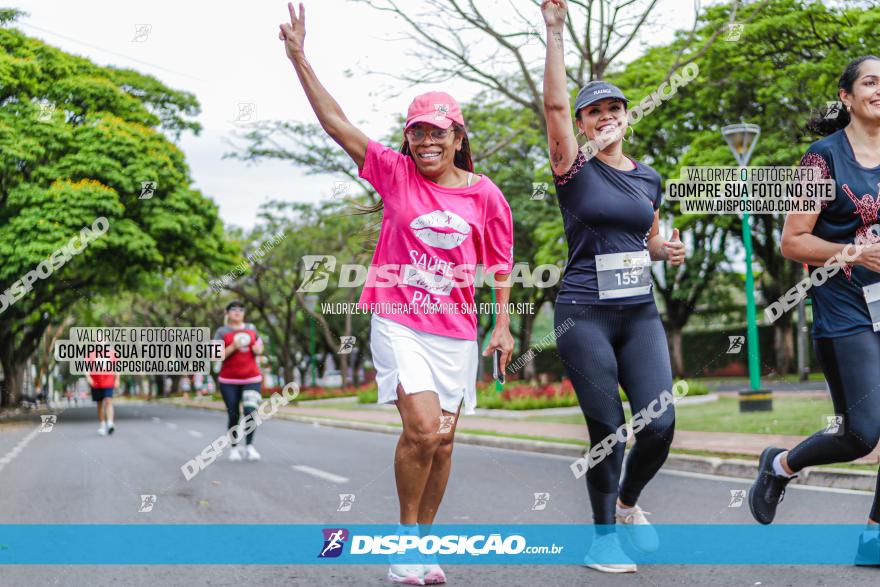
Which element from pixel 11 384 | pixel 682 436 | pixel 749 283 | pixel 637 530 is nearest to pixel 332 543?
pixel 637 530

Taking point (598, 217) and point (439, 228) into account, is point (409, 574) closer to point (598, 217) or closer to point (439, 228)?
point (439, 228)

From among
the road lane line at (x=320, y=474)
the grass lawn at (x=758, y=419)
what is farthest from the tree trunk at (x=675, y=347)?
the road lane line at (x=320, y=474)

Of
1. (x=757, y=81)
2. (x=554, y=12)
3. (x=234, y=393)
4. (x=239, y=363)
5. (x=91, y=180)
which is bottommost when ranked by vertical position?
(x=234, y=393)

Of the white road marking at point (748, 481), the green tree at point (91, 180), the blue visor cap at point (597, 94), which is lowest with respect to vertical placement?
the white road marking at point (748, 481)

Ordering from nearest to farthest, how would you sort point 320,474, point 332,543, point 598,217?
1. point 598,217
2. point 332,543
3. point 320,474

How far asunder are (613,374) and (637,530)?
0.78 m

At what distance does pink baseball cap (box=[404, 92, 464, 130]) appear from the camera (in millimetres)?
3561

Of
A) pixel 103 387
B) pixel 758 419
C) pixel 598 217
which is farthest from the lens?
pixel 103 387

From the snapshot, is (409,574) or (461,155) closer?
(409,574)

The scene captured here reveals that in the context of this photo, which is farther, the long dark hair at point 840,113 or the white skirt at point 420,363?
the long dark hair at point 840,113

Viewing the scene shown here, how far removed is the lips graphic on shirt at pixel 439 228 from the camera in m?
3.59

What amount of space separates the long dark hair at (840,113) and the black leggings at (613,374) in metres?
1.15

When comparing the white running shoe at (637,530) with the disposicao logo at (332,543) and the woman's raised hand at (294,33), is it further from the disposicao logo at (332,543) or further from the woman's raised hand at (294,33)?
the woman's raised hand at (294,33)

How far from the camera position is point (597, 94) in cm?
384
